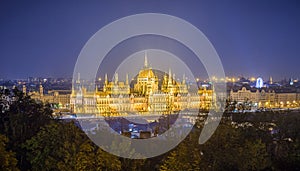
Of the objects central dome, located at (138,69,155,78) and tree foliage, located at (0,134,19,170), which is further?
central dome, located at (138,69,155,78)

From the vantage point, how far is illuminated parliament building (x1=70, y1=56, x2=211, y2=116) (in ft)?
119

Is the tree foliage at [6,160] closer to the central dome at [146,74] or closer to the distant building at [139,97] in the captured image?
the distant building at [139,97]

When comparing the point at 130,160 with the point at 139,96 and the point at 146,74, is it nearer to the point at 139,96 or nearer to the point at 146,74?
the point at 139,96

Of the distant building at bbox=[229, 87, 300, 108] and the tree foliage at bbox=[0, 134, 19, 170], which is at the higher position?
the tree foliage at bbox=[0, 134, 19, 170]

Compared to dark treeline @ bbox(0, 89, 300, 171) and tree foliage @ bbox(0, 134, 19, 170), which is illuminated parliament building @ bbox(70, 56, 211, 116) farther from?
tree foliage @ bbox(0, 134, 19, 170)

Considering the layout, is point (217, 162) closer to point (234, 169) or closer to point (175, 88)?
point (234, 169)

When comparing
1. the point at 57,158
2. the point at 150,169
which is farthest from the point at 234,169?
the point at 57,158

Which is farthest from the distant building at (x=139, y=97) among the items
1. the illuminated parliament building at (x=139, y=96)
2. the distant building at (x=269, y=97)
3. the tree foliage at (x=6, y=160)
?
the tree foliage at (x=6, y=160)

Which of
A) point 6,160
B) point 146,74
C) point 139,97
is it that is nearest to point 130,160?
point 6,160

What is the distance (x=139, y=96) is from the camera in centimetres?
3831

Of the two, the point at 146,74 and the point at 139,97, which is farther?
the point at 146,74

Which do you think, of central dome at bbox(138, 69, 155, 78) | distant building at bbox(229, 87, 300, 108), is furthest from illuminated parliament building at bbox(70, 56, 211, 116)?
distant building at bbox(229, 87, 300, 108)

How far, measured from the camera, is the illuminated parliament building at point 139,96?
119ft

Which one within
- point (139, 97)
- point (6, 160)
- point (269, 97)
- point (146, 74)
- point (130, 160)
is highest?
point (146, 74)
